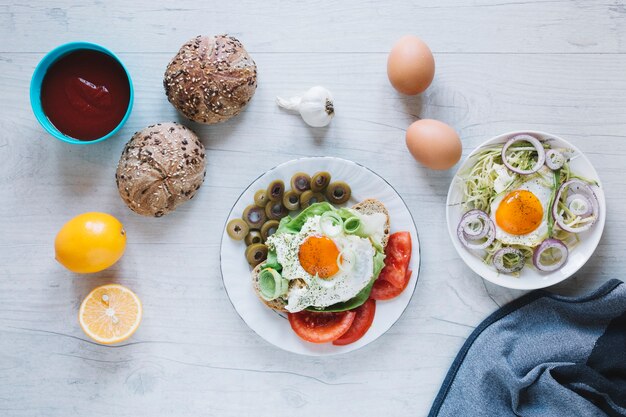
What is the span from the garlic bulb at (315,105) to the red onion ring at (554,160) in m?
0.65

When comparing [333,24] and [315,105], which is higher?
[333,24]

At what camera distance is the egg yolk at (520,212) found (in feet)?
5.72

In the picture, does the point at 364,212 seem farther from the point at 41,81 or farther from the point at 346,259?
the point at 41,81

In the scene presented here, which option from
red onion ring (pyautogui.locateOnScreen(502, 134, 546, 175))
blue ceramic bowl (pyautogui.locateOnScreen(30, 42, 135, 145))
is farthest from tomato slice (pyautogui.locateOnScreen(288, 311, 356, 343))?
blue ceramic bowl (pyautogui.locateOnScreen(30, 42, 135, 145))

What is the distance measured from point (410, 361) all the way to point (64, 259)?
3.62 feet

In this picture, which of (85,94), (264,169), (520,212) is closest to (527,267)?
(520,212)

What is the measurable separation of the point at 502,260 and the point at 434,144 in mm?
413

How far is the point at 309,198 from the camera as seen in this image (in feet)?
5.94

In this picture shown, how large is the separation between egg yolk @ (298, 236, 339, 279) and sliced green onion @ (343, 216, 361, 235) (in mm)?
62

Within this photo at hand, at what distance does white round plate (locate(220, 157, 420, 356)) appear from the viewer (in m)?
1.80

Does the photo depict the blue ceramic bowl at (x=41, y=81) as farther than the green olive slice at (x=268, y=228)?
No

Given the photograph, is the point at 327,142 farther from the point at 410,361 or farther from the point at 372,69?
the point at 410,361

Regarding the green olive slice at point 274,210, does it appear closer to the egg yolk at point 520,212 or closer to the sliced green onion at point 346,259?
the sliced green onion at point 346,259

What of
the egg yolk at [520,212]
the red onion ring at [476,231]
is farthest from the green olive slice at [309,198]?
the egg yolk at [520,212]
